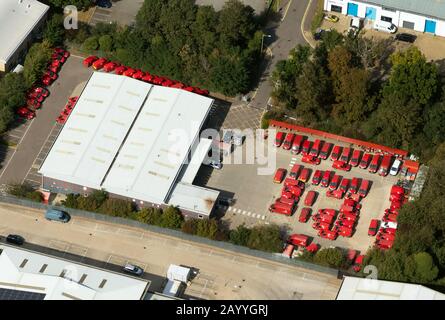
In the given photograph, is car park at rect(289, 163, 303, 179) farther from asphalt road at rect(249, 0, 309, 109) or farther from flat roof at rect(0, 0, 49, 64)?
flat roof at rect(0, 0, 49, 64)

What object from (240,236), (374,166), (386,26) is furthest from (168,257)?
(386,26)

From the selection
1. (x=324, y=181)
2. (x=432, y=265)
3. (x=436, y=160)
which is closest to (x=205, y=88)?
(x=324, y=181)

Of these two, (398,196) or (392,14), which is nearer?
(398,196)

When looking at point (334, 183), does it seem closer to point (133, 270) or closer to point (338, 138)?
point (338, 138)

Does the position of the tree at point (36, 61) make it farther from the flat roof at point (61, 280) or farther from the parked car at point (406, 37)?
the parked car at point (406, 37)

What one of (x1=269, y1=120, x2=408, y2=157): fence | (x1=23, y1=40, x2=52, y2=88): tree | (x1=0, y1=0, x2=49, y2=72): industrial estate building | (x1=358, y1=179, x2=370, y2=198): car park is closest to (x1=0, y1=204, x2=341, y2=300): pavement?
(x1=358, y1=179, x2=370, y2=198): car park
